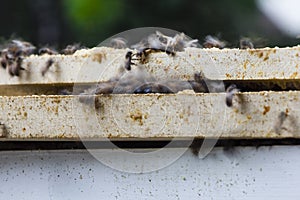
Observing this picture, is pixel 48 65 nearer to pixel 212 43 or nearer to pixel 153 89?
pixel 153 89

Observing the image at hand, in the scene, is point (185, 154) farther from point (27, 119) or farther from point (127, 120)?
point (27, 119)

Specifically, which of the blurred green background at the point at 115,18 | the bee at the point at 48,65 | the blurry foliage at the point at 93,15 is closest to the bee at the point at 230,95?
the bee at the point at 48,65

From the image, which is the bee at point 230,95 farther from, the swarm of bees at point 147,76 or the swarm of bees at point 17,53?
the swarm of bees at point 17,53

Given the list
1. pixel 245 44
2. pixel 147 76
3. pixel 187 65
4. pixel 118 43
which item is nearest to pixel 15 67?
pixel 118 43

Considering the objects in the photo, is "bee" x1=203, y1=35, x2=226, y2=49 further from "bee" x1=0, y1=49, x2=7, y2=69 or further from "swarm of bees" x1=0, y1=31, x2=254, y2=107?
"bee" x1=0, y1=49, x2=7, y2=69

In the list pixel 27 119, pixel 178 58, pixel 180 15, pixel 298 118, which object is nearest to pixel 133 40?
pixel 178 58

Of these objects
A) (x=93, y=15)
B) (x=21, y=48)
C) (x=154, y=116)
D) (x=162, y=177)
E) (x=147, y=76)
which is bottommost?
(x=162, y=177)
